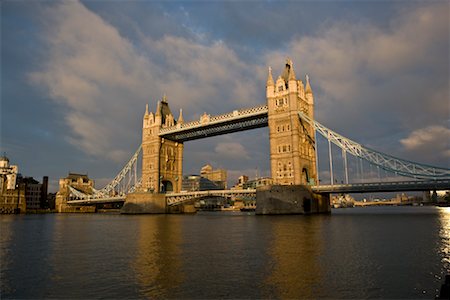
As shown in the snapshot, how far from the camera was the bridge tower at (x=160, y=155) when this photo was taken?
87.5 m

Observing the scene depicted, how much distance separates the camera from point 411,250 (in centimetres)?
1984

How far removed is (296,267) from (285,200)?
4183cm

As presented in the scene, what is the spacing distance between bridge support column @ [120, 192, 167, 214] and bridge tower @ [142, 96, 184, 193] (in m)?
4.79

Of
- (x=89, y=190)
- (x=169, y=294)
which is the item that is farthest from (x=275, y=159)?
(x=89, y=190)

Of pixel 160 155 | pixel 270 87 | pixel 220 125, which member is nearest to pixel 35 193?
pixel 160 155

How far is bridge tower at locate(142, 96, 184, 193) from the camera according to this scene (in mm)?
87500

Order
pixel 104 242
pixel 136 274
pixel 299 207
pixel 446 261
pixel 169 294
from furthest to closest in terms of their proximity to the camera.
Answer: pixel 299 207 < pixel 104 242 < pixel 446 261 < pixel 136 274 < pixel 169 294

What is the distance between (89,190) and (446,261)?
129 meters

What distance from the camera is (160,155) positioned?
289 ft

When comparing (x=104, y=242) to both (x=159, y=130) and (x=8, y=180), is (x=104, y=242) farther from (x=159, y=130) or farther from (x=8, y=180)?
(x=8, y=180)

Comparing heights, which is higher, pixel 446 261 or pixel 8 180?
pixel 8 180

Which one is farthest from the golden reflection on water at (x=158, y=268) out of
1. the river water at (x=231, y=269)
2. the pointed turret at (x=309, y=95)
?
the pointed turret at (x=309, y=95)

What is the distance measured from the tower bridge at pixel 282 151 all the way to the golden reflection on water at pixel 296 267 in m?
34.0

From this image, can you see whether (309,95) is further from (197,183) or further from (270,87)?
(197,183)
